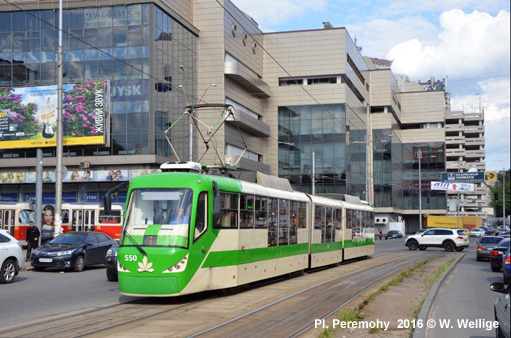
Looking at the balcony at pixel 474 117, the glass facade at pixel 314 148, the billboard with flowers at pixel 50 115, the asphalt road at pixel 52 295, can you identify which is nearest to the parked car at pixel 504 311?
the asphalt road at pixel 52 295

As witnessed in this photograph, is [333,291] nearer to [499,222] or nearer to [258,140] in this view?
[258,140]

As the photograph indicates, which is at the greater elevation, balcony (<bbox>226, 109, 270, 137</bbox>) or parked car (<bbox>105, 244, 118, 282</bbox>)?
balcony (<bbox>226, 109, 270, 137</bbox>)

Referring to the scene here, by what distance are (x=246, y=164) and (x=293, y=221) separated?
1612 inches

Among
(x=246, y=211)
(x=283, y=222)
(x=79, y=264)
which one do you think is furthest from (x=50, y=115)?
(x=246, y=211)

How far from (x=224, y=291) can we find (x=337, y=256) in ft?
38.9

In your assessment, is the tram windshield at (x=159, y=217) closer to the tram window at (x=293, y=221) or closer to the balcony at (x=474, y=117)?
the tram window at (x=293, y=221)

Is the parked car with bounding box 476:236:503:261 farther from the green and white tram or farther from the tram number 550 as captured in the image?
the tram number 550

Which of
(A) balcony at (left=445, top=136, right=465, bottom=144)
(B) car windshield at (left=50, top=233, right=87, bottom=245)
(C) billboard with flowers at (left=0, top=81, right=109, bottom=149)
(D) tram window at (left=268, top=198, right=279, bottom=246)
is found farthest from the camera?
(A) balcony at (left=445, top=136, right=465, bottom=144)

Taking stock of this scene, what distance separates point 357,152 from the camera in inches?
3049

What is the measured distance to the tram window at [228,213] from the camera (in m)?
14.5

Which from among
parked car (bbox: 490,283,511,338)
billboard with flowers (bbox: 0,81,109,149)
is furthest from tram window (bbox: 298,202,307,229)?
billboard with flowers (bbox: 0,81,109,149)

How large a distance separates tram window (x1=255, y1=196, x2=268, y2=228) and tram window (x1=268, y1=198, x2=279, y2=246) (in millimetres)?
348

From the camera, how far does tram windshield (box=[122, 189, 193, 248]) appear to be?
43.1 ft

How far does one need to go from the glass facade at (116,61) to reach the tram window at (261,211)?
33.4 meters
